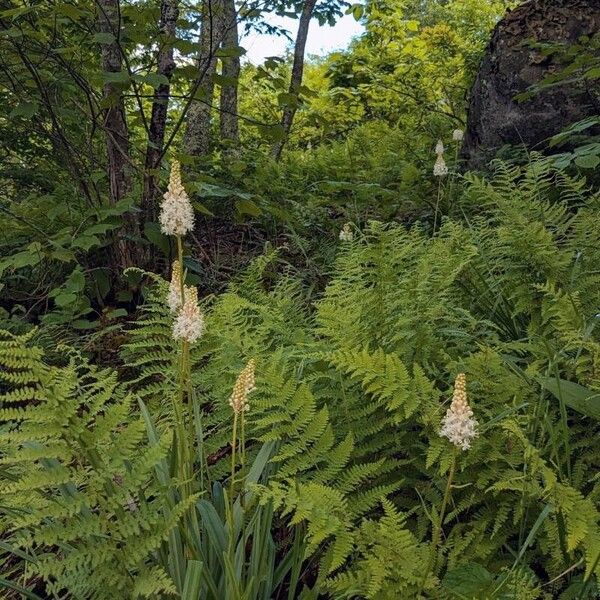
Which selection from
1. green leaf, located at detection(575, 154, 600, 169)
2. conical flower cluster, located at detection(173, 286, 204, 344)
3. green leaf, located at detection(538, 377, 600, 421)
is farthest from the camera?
green leaf, located at detection(575, 154, 600, 169)

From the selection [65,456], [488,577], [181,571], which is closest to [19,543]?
[65,456]

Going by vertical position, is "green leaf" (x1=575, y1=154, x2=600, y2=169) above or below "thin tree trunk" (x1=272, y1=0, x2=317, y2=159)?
below

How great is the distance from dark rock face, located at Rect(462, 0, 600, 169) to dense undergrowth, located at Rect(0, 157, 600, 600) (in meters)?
2.47

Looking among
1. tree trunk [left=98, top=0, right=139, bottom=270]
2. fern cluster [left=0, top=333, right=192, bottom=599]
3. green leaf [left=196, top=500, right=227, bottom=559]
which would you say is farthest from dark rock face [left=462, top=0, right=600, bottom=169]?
fern cluster [left=0, top=333, right=192, bottom=599]

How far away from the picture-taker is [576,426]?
167cm

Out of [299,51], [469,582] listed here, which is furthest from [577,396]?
[299,51]

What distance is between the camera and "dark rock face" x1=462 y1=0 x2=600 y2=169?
14.6 ft

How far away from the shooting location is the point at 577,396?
1627 millimetres

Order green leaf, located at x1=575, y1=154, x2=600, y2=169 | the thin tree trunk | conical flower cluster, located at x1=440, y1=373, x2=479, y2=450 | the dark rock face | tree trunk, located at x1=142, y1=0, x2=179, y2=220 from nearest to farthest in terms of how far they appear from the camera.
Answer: conical flower cluster, located at x1=440, y1=373, x2=479, y2=450
green leaf, located at x1=575, y1=154, x2=600, y2=169
tree trunk, located at x1=142, y1=0, x2=179, y2=220
the dark rock face
the thin tree trunk

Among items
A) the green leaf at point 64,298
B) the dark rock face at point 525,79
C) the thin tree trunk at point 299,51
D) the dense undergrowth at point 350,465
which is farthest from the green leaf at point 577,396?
the thin tree trunk at point 299,51

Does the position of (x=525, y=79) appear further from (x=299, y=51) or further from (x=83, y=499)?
(x=83, y=499)

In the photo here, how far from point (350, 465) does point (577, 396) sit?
721 mm

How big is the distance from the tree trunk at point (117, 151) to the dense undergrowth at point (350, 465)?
1421 millimetres

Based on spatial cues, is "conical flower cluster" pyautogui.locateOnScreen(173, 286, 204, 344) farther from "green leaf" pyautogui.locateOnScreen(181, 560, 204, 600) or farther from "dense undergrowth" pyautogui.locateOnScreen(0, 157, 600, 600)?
"green leaf" pyautogui.locateOnScreen(181, 560, 204, 600)
